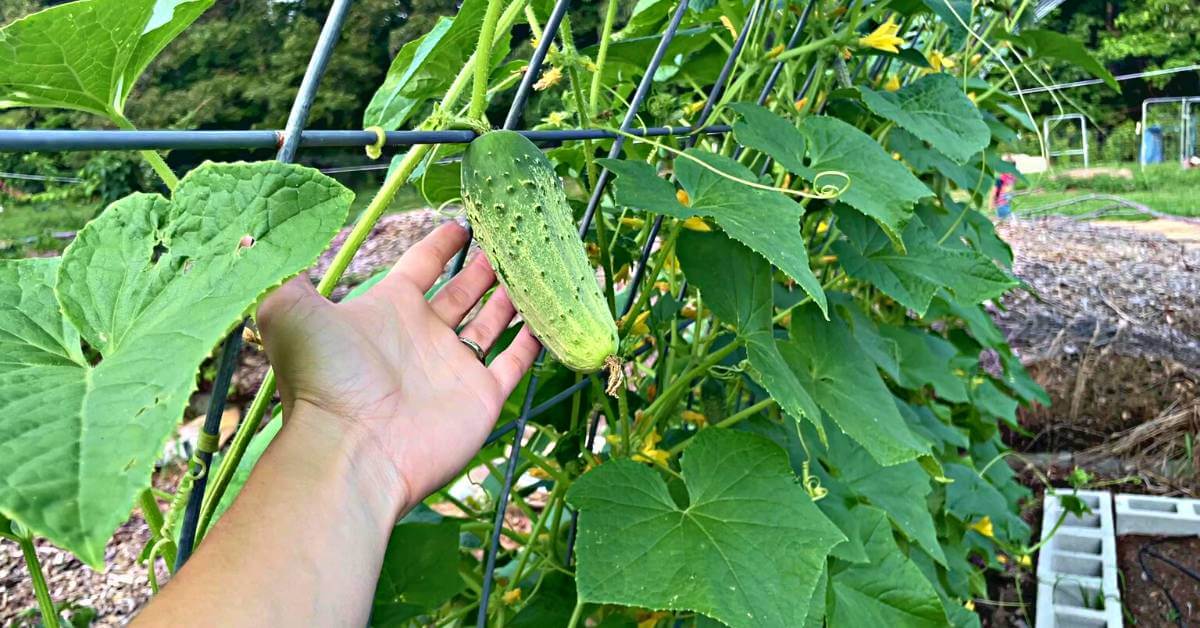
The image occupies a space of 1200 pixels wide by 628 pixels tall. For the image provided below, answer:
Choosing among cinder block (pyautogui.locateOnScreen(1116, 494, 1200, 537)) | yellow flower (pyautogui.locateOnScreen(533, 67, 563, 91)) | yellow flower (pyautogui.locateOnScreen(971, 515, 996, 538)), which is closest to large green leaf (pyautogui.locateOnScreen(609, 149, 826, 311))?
yellow flower (pyautogui.locateOnScreen(533, 67, 563, 91))

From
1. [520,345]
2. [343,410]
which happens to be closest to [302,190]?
[343,410]

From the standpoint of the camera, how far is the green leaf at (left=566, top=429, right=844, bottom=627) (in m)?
0.67

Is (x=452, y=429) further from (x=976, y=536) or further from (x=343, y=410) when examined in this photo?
(x=976, y=536)

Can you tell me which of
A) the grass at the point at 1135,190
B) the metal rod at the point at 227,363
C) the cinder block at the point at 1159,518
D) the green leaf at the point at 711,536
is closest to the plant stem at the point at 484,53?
the metal rod at the point at 227,363

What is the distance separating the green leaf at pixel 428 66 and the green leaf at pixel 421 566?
1.24 feet

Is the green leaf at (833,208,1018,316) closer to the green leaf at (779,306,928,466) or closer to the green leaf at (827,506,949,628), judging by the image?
the green leaf at (779,306,928,466)

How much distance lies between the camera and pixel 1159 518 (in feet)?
7.13

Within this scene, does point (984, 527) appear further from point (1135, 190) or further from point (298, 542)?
point (1135, 190)

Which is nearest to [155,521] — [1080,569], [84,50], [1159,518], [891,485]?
[84,50]

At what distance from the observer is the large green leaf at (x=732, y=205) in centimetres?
69

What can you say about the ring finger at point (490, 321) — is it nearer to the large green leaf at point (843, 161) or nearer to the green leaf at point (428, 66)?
the green leaf at point (428, 66)

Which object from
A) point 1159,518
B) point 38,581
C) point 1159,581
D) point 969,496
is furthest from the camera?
point 1159,518

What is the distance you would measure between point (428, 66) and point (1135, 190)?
11873 mm

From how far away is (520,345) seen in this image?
2.43 feet
